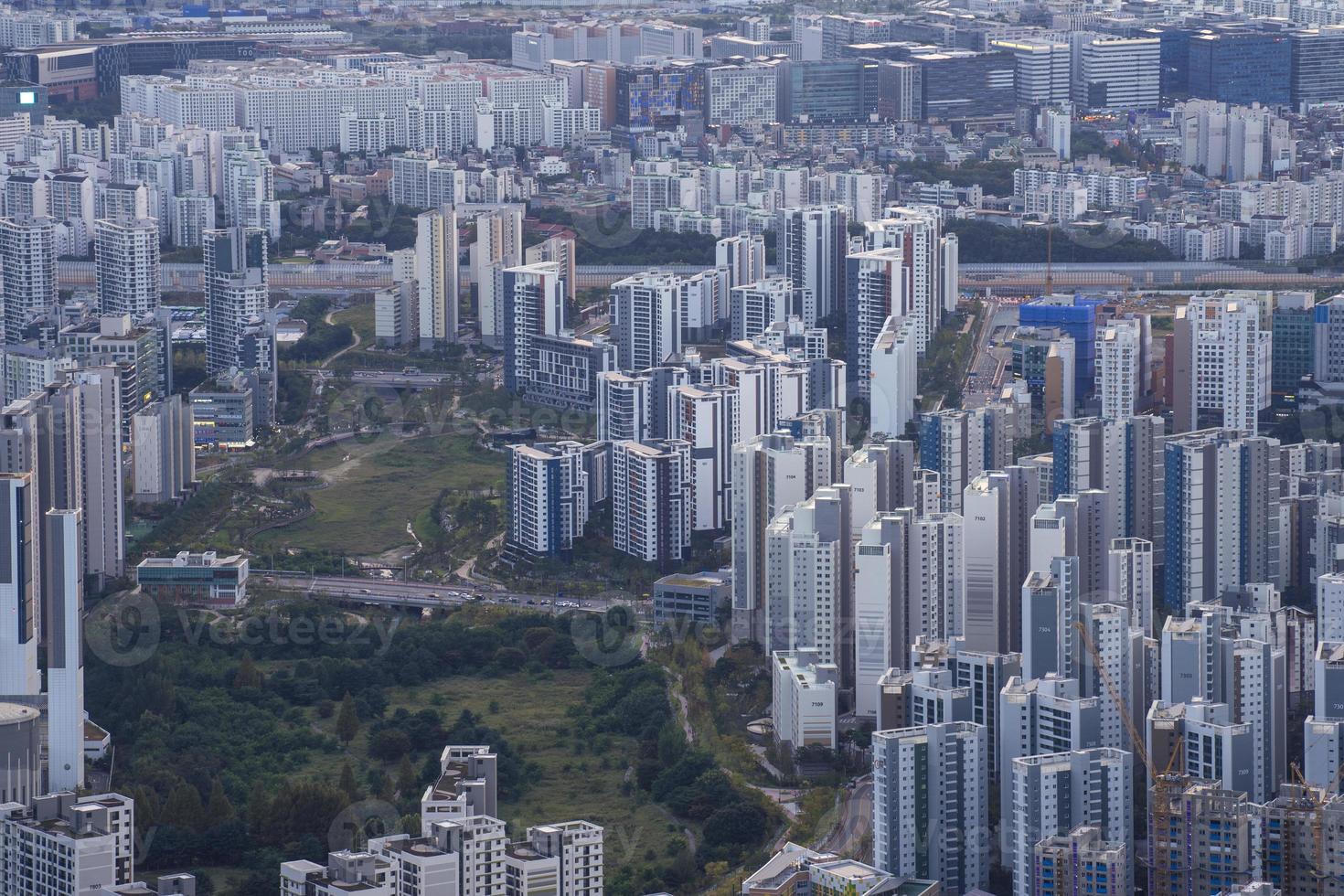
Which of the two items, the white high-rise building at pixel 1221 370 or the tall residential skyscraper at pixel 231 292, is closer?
the white high-rise building at pixel 1221 370

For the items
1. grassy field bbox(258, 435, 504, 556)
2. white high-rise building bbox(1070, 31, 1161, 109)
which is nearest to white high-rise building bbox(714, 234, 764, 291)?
grassy field bbox(258, 435, 504, 556)

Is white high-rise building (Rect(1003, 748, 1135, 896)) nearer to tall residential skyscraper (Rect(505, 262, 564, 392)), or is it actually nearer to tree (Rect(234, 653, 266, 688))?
tree (Rect(234, 653, 266, 688))

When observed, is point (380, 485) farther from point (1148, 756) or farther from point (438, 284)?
point (1148, 756)

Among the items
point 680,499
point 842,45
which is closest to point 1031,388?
point 680,499

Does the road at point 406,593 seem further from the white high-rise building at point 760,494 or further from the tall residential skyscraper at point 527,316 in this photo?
the tall residential skyscraper at point 527,316

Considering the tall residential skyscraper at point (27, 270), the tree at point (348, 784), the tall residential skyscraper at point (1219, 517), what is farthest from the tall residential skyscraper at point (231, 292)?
the tree at point (348, 784)

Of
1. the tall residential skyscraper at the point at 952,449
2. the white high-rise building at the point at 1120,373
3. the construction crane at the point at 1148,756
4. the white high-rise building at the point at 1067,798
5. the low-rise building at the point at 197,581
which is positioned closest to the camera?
the construction crane at the point at 1148,756

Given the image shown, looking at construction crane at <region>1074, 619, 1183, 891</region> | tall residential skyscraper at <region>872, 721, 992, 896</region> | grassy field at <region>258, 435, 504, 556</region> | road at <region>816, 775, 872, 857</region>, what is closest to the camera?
construction crane at <region>1074, 619, 1183, 891</region>
